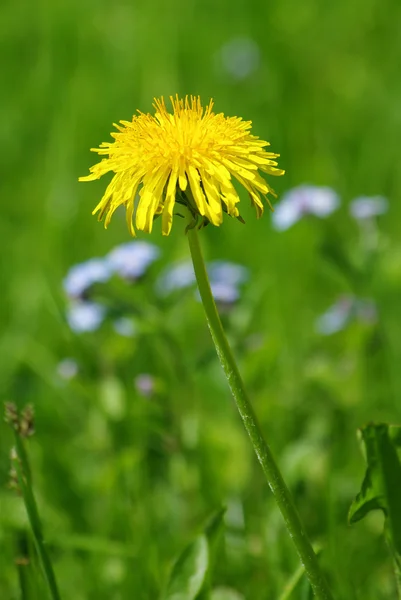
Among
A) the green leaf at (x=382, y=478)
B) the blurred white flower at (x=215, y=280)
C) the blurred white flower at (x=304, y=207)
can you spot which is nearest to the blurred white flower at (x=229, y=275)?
the blurred white flower at (x=215, y=280)

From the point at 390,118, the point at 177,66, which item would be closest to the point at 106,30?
the point at 177,66

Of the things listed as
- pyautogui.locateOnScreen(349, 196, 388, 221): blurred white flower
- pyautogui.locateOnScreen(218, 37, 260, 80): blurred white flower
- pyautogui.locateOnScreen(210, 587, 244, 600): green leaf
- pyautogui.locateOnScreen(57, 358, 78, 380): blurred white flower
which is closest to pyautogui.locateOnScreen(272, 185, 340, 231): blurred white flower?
pyautogui.locateOnScreen(349, 196, 388, 221): blurred white flower

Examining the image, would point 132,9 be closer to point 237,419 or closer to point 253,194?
point 237,419

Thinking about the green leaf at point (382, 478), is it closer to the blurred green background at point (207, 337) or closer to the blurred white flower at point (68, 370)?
the blurred green background at point (207, 337)

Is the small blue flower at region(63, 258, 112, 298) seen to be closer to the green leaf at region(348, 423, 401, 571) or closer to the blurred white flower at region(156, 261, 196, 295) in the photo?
the blurred white flower at region(156, 261, 196, 295)

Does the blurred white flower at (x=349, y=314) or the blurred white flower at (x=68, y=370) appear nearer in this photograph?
the blurred white flower at (x=68, y=370)

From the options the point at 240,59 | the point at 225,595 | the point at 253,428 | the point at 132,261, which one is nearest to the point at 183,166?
the point at 253,428
